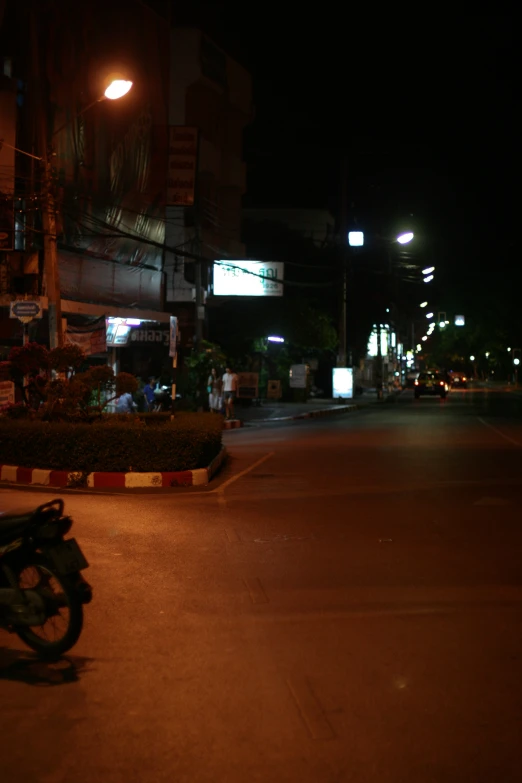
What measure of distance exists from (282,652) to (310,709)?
1.06 m

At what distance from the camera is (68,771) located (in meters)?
4.18

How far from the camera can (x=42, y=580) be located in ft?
18.8

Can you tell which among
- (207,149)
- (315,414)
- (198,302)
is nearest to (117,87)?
(198,302)

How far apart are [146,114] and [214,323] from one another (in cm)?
1830

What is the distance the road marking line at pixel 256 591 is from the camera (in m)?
7.41

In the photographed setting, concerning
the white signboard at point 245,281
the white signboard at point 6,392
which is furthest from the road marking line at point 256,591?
the white signboard at point 245,281

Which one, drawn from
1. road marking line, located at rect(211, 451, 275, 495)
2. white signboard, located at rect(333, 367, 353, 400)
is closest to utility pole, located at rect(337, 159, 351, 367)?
white signboard, located at rect(333, 367, 353, 400)

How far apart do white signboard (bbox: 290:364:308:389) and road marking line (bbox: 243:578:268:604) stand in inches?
1431

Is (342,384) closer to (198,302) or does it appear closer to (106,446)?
(198,302)

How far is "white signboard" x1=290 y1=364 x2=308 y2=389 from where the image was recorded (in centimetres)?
4431

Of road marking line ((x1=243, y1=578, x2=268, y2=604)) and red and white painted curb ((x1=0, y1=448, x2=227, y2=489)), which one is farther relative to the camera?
red and white painted curb ((x1=0, y1=448, x2=227, y2=489))

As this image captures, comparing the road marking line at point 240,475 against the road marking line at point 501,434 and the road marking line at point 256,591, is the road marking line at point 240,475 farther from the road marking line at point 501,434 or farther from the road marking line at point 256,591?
the road marking line at point 501,434

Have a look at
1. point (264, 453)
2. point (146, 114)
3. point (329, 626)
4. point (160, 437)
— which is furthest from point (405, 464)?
point (146, 114)

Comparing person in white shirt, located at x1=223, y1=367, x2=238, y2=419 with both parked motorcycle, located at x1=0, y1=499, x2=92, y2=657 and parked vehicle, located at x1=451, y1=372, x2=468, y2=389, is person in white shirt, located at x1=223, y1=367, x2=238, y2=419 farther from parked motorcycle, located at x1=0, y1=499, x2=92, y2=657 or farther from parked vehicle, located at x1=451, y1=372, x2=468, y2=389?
parked vehicle, located at x1=451, y1=372, x2=468, y2=389
